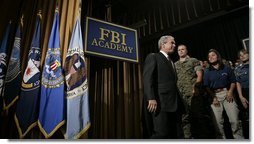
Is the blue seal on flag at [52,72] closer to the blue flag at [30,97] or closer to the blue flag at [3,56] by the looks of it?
the blue flag at [30,97]

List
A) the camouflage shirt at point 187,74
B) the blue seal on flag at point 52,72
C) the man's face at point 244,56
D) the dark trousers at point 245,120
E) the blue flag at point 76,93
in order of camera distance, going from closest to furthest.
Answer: the dark trousers at point 245,120 < the man's face at point 244,56 < the camouflage shirt at point 187,74 < the blue flag at point 76,93 < the blue seal on flag at point 52,72

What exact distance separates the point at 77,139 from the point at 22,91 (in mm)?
590

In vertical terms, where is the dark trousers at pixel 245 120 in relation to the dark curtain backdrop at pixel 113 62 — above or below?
below

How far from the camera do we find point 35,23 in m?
2.49

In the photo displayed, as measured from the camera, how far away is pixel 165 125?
1626 millimetres

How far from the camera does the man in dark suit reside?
1.63 m

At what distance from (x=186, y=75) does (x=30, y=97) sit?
1165 millimetres

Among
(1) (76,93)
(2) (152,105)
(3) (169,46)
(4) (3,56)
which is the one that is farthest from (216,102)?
(4) (3,56)

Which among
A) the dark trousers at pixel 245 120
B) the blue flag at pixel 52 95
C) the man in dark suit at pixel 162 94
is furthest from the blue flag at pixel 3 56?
the dark trousers at pixel 245 120

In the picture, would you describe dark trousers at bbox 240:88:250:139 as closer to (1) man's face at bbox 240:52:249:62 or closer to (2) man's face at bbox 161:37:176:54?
(1) man's face at bbox 240:52:249:62

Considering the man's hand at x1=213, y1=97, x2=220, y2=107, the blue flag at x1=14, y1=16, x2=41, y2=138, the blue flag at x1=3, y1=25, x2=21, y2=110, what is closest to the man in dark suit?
the man's hand at x1=213, y1=97, x2=220, y2=107

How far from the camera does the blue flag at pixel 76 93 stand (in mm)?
1837

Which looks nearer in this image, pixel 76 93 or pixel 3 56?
pixel 76 93

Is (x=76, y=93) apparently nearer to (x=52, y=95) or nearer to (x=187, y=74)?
(x=52, y=95)
